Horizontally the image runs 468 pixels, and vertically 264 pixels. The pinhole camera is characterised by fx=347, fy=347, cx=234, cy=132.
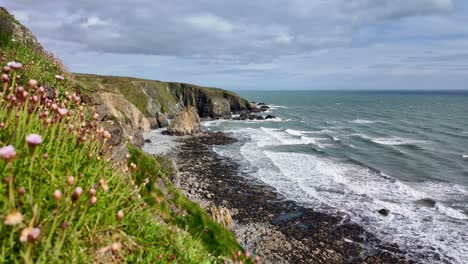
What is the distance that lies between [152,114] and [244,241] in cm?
7014

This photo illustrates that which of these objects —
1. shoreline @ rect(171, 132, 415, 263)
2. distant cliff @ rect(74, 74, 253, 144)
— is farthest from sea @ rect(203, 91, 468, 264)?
distant cliff @ rect(74, 74, 253, 144)

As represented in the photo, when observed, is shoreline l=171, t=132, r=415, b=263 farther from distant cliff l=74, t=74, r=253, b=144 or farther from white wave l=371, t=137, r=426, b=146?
distant cliff l=74, t=74, r=253, b=144

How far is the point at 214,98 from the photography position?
11762 cm

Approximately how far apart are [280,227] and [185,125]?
160 feet

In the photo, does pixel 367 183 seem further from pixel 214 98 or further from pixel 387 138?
pixel 214 98

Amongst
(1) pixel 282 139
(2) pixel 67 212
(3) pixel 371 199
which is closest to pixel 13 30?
(2) pixel 67 212

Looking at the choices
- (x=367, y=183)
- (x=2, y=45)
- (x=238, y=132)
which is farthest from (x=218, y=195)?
(x=238, y=132)

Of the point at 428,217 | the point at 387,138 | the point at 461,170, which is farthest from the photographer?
the point at 387,138

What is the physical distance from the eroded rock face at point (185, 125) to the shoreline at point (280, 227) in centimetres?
3091

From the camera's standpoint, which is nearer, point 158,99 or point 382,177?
point 382,177

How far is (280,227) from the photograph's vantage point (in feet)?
95.3

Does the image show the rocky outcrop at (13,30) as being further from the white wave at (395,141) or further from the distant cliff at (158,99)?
the white wave at (395,141)

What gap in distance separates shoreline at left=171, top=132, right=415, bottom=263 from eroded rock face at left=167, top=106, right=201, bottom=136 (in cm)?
3091

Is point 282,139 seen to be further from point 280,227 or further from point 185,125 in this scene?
point 280,227
